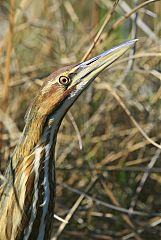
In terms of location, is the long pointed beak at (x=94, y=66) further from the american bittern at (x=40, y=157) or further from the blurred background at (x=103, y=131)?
the blurred background at (x=103, y=131)

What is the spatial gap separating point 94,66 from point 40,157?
0.25m

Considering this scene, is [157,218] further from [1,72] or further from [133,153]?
[1,72]

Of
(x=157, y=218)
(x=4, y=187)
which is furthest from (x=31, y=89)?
(x=4, y=187)

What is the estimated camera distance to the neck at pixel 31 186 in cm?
159

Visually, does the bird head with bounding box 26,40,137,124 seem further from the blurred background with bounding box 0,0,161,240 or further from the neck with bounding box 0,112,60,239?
the blurred background with bounding box 0,0,161,240

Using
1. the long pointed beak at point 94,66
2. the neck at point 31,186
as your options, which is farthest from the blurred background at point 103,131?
the long pointed beak at point 94,66

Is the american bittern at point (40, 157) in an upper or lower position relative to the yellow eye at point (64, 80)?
lower

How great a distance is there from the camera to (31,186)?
64.6 inches

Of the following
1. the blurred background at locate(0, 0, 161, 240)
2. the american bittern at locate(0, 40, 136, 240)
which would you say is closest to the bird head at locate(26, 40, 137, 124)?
the american bittern at locate(0, 40, 136, 240)

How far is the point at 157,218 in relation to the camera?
254cm

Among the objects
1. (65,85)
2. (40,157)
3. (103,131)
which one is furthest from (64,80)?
(103,131)

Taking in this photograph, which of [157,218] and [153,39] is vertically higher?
[153,39]

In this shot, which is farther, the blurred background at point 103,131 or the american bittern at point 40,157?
the blurred background at point 103,131

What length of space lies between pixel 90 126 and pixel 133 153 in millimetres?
218
